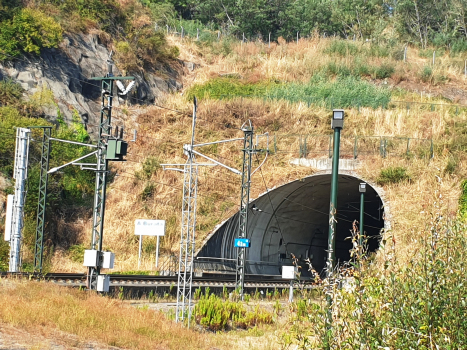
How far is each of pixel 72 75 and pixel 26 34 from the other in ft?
13.4

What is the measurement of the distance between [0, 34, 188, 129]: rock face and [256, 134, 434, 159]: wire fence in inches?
456

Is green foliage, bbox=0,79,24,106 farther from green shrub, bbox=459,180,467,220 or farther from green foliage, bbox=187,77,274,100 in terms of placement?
green shrub, bbox=459,180,467,220

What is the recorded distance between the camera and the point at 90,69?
157 feet

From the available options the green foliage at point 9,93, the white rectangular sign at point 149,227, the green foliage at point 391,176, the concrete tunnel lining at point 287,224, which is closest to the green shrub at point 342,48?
the concrete tunnel lining at point 287,224

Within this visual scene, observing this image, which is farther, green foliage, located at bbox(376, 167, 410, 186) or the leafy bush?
the leafy bush

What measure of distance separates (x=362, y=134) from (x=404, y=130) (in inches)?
114

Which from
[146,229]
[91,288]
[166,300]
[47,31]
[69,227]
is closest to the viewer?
[91,288]

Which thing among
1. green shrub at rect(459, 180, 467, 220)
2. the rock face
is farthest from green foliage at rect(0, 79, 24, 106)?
green shrub at rect(459, 180, 467, 220)

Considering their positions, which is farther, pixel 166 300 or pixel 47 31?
pixel 47 31

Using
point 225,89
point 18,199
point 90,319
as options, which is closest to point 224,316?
point 90,319

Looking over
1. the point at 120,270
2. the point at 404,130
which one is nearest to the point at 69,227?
the point at 120,270

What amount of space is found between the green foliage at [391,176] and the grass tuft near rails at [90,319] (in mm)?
21318

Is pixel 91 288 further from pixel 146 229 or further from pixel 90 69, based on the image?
pixel 90 69

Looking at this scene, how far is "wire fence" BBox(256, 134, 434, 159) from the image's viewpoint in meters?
41.5
